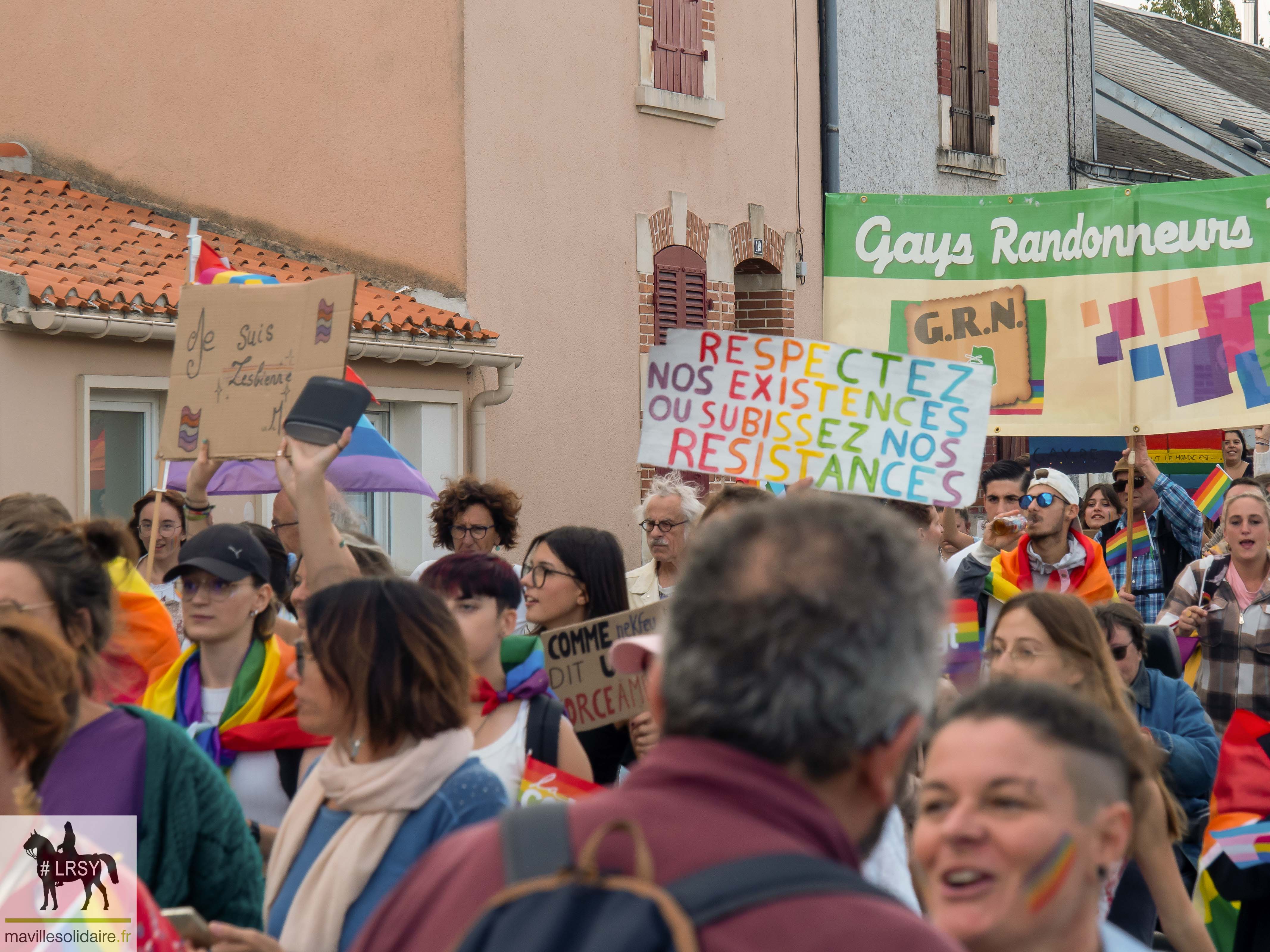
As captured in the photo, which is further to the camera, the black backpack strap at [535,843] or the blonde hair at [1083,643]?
the blonde hair at [1083,643]

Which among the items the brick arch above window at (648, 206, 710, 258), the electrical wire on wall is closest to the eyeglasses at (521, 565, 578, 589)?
the brick arch above window at (648, 206, 710, 258)

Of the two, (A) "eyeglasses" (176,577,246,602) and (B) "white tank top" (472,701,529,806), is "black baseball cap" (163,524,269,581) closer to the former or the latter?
(A) "eyeglasses" (176,577,246,602)

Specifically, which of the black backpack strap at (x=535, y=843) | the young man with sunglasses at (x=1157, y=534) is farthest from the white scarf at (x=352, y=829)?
the young man with sunglasses at (x=1157, y=534)

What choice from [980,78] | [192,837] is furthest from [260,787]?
[980,78]

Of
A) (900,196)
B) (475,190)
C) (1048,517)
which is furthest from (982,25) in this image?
(1048,517)

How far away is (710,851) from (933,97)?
53.4 feet

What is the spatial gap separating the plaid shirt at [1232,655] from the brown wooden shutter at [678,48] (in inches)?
331

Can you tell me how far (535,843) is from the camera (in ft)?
4.70

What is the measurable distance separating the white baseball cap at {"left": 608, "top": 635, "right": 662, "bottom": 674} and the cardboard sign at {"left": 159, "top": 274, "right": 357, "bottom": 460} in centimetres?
313

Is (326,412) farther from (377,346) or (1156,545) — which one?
(377,346)

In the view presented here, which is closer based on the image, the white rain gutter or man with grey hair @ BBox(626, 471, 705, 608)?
man with grey hair @ BBox(626, 471, 705, 608)

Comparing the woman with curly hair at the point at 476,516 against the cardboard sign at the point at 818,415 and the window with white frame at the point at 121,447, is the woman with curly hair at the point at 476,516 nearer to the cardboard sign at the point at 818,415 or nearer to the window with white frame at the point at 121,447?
the cardboard sign at the point at 818,415

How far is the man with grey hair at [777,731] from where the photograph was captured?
4.56 feet

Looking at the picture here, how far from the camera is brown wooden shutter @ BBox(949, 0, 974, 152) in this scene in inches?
676
